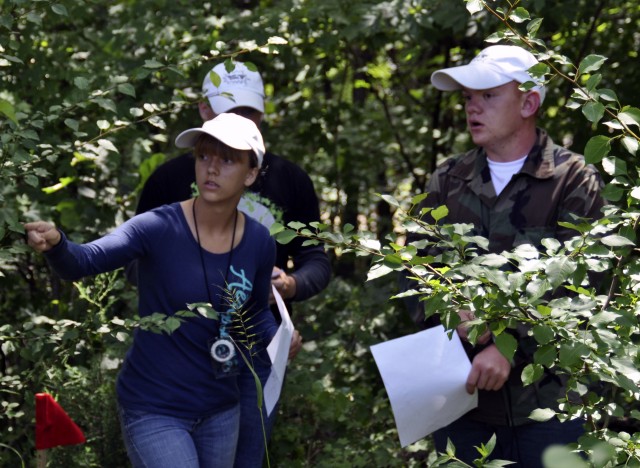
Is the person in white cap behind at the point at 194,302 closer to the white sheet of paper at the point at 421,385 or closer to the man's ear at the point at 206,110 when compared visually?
the white sheet of paper at the point at 421,385

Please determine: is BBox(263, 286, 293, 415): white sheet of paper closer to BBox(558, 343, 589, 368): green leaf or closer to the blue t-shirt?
the blue t-shirt

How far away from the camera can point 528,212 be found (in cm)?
351

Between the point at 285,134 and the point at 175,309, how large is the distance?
325 centimetres

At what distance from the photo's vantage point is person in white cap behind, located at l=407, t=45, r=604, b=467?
347cm

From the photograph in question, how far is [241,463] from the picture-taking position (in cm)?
361

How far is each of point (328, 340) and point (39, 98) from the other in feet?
5.93

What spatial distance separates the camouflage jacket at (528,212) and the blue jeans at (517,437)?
0.15ft

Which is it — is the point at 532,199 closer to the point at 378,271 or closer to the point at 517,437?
the point at 517,437

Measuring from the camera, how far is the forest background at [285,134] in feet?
14.2

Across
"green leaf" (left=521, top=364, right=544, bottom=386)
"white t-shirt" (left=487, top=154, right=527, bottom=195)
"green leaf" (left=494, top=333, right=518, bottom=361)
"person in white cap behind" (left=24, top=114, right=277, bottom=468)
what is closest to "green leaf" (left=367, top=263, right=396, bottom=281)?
"green leaf" (left=494, top=333, right=518, bottom=361)

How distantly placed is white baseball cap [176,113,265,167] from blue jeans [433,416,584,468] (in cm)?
111

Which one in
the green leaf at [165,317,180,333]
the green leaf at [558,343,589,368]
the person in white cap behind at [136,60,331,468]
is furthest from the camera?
the person in white cap behind at [136,60,331,468]

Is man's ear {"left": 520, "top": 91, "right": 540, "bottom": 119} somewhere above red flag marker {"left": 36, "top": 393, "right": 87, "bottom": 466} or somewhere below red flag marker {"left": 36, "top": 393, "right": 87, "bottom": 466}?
above

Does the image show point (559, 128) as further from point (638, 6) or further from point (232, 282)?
point (232, 282)
